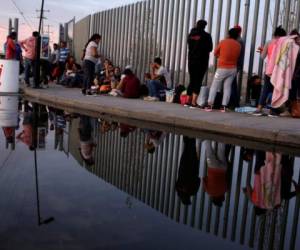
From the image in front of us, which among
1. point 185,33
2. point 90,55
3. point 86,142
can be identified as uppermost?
point 185,33

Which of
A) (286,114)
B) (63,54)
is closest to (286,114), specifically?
(286,114)

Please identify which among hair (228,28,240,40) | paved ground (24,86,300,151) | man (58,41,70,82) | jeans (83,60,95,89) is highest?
hair (228,28,240,40)

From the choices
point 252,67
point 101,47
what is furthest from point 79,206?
point 101,47

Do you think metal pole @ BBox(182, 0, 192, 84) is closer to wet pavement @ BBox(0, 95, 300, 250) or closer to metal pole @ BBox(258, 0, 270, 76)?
metal pole @ BBox(258, 0, 270, 76)

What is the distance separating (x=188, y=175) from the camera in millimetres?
5156

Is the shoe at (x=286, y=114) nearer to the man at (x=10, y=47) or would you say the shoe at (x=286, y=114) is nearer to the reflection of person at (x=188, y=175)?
the reflection of person at (x=188, y=175)

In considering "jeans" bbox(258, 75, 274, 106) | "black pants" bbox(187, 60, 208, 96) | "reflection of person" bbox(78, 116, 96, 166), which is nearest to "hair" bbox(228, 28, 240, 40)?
"black pants" bbox(187, 60, 208, 96)

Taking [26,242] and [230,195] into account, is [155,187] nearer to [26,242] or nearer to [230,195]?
[230,195]

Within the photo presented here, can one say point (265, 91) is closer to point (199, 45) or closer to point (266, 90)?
point (266, 90)

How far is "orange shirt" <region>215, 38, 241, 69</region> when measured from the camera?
10.4 metres

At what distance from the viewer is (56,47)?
71.9ft

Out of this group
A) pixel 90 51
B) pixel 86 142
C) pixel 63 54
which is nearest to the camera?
Answer: pixel 86 142

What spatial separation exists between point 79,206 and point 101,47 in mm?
16091

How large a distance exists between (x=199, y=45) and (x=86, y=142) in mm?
4832
